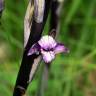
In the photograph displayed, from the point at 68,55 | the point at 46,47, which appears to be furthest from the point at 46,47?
the point at 68,55

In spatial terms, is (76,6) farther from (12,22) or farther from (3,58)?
(3,58)

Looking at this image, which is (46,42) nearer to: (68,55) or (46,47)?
(46,47)

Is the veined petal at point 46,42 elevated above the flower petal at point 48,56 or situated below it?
above

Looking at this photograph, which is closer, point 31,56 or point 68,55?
point 31,56

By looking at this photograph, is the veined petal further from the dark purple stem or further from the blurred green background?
the blurred green background

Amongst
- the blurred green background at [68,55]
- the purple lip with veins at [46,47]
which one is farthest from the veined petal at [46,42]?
the blurred green background at [68,55]

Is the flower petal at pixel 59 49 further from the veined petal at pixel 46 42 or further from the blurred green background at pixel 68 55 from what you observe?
the blurred green background at pixel 68 55
